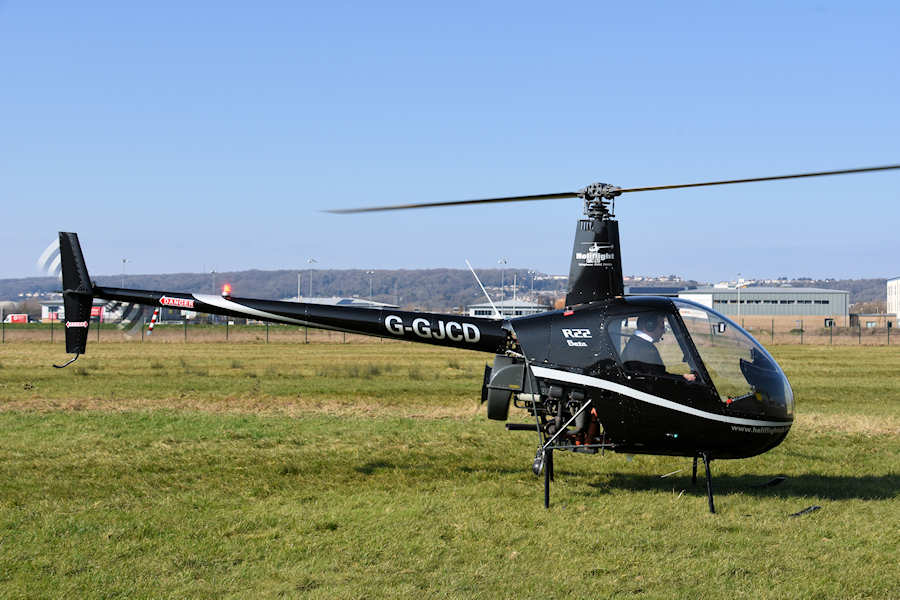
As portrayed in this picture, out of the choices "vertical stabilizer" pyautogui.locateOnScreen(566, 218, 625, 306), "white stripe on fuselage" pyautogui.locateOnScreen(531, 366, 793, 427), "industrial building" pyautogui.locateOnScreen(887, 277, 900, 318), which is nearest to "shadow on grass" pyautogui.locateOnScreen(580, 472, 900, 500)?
"white stripe on fuselage" pyautogui.locateOnScreen(531, 366, 793, 427)

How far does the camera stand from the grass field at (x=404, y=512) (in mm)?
7051

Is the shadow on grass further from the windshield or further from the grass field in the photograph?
the windshield

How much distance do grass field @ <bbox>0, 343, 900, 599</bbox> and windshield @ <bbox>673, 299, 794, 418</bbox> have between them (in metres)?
1.25

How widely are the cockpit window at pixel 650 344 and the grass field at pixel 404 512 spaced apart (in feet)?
5.43

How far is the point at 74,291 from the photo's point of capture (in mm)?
12570

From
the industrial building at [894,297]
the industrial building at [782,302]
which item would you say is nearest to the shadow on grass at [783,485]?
the industrial building at [782,302]

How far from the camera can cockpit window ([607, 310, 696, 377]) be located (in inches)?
379

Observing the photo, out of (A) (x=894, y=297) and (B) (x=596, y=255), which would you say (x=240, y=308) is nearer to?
(B) (x=596, y=255)

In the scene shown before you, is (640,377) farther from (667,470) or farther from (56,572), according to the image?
(56,572)

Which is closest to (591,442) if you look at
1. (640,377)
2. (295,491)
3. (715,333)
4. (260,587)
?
(640,377)

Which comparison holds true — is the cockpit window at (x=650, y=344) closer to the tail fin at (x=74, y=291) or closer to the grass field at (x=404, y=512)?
the grass field at (x=404, y=512)

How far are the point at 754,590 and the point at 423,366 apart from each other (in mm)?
29404

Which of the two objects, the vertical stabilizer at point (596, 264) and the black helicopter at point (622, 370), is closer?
the black helicopter at point (622, 370)

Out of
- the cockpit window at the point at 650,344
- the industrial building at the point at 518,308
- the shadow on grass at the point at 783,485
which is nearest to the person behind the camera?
the cockpit window at the point at 650,344
